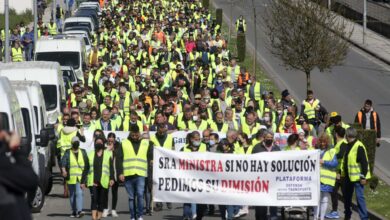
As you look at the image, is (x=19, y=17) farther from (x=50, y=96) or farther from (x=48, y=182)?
(x=48, y=182)

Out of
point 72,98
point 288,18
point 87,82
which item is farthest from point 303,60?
point 72,98

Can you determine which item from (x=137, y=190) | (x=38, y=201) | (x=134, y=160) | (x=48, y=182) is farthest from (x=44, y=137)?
(x=48, y=182)

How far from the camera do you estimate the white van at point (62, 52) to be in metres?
42.8

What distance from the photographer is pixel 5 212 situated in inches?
424

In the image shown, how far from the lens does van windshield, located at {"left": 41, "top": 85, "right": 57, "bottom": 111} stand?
33125 millimetres

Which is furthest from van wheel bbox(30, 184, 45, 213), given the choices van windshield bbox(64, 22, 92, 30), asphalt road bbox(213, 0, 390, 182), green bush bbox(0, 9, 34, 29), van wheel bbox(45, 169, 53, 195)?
green bush bbox(0, 9, 34, 29)

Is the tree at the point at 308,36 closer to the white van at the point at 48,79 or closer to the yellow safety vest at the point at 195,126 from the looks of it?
the white van at the point at 48,79

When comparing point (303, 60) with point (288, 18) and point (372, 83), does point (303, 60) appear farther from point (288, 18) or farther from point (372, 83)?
point (372, 83)

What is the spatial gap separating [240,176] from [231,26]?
46154 millimetres

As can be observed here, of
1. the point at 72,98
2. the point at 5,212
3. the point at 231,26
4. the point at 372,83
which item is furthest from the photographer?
the point at 231,26

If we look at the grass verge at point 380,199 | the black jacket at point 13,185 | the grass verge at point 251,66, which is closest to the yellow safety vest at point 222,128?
the grass verge at point 380,199

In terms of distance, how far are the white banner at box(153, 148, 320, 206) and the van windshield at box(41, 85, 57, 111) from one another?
11.6 meters

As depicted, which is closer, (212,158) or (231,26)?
(212,158)

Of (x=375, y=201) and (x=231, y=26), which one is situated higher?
(x=231, y=26)
